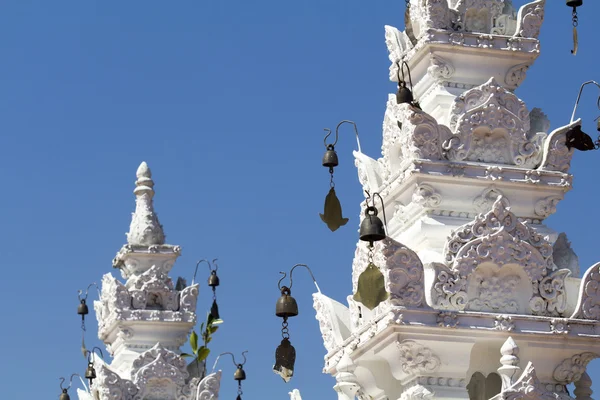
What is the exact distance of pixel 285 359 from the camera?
19500 mm

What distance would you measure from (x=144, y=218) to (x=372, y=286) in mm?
14527

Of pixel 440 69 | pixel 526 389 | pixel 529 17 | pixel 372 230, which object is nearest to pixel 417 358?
pixel 526 389

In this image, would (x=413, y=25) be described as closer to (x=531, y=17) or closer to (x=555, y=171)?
(x=531, y=17)

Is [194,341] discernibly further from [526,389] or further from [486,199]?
[526,389]

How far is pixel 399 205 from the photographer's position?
800 inches

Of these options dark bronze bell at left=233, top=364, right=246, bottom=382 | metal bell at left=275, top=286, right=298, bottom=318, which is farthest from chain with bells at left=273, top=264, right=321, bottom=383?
dark bronze bell at left=233, top=364, right=246, bottom=382

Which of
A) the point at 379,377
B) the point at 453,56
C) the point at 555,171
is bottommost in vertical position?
the point at 379,377

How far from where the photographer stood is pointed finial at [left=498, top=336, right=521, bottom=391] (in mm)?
18234

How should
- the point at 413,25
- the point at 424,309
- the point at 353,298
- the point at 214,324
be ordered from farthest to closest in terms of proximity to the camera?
the point at 214,324 → the point at 413,25 → the point at 353,298 → the point at 424,309

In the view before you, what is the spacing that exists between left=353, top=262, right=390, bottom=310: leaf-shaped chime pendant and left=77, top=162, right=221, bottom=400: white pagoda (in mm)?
12607

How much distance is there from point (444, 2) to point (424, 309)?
451 centimetres

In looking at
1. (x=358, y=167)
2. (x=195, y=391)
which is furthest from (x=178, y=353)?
(x=358, y=167)

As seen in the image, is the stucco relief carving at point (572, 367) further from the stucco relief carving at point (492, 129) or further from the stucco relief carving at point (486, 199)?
the stucco relief carving at point (492, 129)

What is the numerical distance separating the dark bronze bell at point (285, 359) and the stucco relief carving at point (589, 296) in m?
3.54
